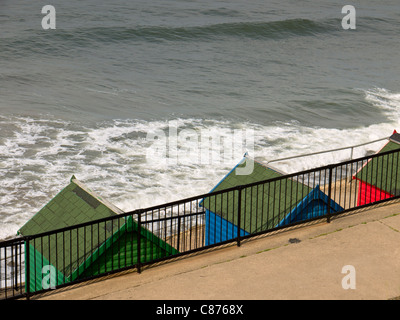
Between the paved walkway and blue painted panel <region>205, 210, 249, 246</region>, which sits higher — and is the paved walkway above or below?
above

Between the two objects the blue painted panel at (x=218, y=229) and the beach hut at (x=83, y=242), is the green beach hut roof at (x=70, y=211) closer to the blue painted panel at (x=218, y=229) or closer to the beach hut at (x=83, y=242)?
the beach hut at (x=83, y=242)

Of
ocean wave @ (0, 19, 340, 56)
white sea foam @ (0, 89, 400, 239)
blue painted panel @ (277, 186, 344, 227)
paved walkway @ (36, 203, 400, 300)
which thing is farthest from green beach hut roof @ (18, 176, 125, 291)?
ocean wave @ (0, 19, 340, 56)

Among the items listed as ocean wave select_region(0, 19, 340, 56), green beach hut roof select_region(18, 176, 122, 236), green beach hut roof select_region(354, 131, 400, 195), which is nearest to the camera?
green beach hut roof select_region(18, 176, 122, 236)

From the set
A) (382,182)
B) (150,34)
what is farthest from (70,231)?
(150,34)

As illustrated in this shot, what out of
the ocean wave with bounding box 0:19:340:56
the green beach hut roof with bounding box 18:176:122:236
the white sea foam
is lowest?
the white sea foam

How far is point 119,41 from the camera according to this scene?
49.4 metres

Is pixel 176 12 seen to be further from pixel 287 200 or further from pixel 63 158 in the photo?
pixel 287 200

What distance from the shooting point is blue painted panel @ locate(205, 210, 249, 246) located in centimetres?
1196

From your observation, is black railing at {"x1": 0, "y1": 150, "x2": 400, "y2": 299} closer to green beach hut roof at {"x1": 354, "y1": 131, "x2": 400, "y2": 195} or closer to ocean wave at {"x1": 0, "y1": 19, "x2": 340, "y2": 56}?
green beach hut roof at {"x1": 354, "y1": 131, "x2": 400, "y2": 195}

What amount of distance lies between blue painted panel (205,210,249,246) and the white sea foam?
26.5ft

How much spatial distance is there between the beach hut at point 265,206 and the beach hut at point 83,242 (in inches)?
64.0

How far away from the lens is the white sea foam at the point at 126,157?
21.9 metres

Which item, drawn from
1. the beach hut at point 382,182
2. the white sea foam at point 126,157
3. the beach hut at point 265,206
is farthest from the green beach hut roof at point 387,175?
the white sea foam at point 126,157
